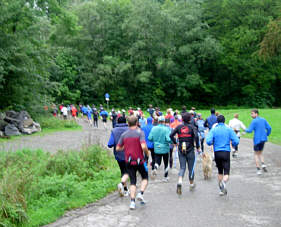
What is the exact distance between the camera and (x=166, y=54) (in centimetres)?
5744

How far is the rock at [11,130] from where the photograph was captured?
76.8 feet

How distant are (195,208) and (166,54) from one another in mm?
51411

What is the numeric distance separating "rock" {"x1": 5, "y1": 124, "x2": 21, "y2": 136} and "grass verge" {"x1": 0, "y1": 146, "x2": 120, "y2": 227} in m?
10.1

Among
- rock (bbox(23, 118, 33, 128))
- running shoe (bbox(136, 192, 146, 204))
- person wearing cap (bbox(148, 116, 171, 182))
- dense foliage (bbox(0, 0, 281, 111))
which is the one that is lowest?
running shoe (bbox(136, 192, 146, 204))

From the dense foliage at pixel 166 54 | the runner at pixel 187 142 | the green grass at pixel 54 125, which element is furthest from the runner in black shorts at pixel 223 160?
the dense foliage at pixel 166 54

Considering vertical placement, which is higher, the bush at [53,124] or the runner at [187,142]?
the runner at [187,142]

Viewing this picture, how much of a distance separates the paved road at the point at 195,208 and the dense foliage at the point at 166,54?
4476 cm

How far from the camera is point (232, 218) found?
21.9 feet

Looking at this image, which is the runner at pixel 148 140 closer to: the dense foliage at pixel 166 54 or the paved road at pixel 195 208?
the paved road at pixel 195 208

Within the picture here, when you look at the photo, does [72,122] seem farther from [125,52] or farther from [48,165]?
[125,52]

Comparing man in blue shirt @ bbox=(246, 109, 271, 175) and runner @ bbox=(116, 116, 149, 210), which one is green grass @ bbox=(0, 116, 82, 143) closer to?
man in blue shirt @ bbox=(246, 109, 271, 175)

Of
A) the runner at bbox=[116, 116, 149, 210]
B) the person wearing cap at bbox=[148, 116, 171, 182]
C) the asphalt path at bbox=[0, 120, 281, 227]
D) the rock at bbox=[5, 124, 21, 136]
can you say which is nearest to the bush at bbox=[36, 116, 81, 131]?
the rock at bbox=[5, 124, 21, 136]

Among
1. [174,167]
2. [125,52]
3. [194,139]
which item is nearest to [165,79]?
[125,52]

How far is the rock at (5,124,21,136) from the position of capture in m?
23.4
